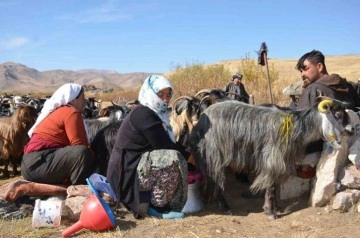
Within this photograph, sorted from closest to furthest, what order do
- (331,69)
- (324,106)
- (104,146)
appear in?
(324,106) < (104,146) < (331,69)

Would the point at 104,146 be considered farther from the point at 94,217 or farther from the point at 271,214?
the point at 271,214

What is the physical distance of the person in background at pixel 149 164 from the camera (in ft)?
17.1

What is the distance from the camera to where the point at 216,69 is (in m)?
24.0

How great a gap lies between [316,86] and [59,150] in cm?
329

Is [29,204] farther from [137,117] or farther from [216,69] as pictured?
[216,69]

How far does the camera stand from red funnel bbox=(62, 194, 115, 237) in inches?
182

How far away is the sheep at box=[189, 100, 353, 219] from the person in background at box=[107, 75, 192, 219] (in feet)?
1.41

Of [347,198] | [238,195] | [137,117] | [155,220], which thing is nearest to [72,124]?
[137,117]

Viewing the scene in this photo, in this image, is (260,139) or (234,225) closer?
(234,225)

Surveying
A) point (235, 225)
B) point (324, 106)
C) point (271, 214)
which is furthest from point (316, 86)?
point (235, 225)

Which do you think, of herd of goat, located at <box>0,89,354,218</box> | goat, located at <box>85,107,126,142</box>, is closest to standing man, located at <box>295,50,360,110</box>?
herd of goat, located at <box>0,89,354,218</box>

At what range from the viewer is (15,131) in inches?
360

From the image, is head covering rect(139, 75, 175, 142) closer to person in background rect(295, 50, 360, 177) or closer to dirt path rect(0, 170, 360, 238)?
dirt path rect(0, 170, 360, 238)

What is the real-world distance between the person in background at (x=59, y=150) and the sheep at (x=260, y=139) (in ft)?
4.61
